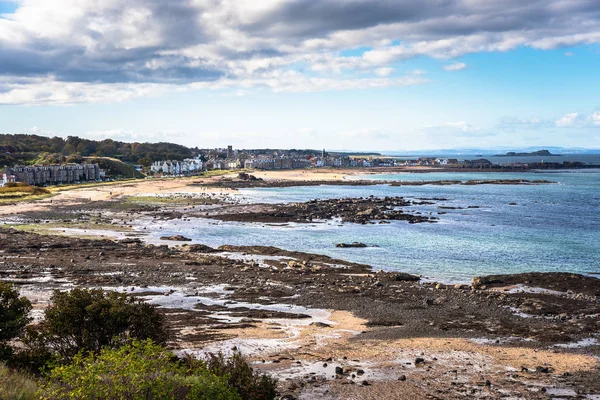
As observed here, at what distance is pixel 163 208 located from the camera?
261 feet

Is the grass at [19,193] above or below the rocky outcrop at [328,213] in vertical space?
above

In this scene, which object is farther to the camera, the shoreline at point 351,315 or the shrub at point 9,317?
the shoreline at point 351,315

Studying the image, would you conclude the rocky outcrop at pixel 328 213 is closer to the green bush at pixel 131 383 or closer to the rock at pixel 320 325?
the rock at pixel 320 325

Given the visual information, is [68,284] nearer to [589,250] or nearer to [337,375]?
[337,375]

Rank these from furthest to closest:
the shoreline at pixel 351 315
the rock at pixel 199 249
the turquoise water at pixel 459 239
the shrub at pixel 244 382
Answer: the rock at pixel 199 249, the turquoise water at pixel 459 239, the shoreline at pixel 351 315, the shrub at pixel 244 382

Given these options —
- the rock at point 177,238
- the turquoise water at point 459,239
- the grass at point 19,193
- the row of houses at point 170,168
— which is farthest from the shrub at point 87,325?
the row of houses at point 170,168

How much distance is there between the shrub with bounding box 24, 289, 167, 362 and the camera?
15.2 meters

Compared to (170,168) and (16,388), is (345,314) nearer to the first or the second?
(16,388)

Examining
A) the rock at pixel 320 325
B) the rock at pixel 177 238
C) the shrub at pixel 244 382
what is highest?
the shrub at pixel 244 382

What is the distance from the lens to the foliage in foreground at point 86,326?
15.1 meters

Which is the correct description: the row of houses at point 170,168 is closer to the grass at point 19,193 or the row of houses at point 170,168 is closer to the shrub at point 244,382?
the grass at point 19,193

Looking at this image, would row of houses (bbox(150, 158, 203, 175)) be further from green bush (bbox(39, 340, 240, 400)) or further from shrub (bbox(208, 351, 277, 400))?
green bush (bbox(39, 340, 240, 400))

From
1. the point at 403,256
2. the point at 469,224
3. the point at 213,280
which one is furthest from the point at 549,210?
the point at 213,280

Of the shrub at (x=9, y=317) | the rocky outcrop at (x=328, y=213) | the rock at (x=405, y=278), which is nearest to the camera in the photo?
the shrub at (x=9, y=317)
